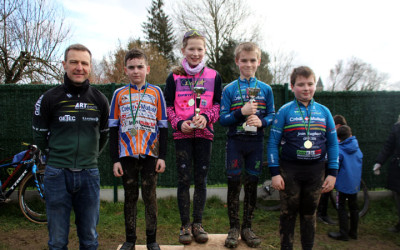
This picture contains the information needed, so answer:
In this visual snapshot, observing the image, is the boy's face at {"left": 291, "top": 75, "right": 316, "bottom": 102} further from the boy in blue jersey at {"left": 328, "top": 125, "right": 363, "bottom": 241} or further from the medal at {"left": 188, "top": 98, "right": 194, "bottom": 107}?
the boy in blue jersey at {"left": 328, "top": 125, "right": 363, "bottom": 241}

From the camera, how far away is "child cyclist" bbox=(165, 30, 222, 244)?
295cm

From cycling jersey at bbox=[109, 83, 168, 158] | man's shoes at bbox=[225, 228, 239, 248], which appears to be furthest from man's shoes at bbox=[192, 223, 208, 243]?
cycling jersey at bbox=[109, 83, 168, 158]

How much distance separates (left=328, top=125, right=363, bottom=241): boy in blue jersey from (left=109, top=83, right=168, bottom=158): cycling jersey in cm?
319

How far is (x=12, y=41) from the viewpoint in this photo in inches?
370

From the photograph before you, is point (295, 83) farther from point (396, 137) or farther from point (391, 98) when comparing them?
point (391, 98)

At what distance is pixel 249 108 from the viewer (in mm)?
2729

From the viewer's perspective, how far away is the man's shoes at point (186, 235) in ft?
9.23

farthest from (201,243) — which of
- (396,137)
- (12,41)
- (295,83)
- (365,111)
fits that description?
(12,41)

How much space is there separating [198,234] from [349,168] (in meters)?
2.92

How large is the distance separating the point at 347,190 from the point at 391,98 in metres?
3.03

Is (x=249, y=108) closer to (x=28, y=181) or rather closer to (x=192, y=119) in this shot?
(x=192, y=119)

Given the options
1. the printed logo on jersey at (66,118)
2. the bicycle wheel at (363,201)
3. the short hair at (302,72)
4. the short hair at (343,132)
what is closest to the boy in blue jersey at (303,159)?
the short hair at (302,72)

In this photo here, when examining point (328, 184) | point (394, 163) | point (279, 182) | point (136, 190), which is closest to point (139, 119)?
point (136, 190)

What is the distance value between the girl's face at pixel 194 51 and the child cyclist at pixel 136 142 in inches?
21.0
